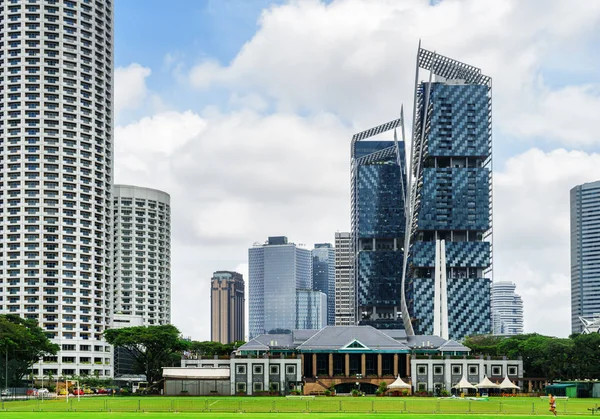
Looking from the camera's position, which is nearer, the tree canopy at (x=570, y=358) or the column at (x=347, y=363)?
the column at (x=347, y=363)

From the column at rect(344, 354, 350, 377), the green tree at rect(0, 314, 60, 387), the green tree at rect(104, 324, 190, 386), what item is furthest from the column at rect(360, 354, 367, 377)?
the green tree at rect(0, 314, 60, 387)

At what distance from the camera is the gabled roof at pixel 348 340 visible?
6872 inches

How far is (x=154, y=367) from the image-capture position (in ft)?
592

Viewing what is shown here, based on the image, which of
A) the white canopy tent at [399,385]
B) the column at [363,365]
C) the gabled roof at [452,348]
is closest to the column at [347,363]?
the column at [363,365]

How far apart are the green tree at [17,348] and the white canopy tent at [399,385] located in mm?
65558

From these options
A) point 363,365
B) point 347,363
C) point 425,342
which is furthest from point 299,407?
point 425,342

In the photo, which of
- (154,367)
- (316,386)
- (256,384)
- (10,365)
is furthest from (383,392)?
(10,365)

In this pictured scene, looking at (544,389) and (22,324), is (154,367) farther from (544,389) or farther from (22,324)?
(544,389)

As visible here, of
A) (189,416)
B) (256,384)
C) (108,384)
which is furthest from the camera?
(108,384)

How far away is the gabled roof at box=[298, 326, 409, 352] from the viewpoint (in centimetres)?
17454

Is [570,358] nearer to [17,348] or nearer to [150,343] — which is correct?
[150,343]

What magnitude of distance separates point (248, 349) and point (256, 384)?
33.7 ft

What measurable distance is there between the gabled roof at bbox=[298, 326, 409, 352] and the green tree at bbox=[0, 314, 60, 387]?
51.6 m

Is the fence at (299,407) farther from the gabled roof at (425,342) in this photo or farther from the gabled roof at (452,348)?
the gabled roof at (425,342)
